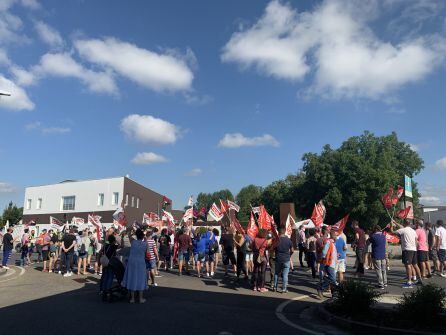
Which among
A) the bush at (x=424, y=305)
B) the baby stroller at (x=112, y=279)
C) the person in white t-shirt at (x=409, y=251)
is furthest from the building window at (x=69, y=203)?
the bush at (x=424, y=305)

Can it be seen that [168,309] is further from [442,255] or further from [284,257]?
[442,255]

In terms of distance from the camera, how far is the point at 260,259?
37.9ft

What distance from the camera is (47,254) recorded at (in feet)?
56.7

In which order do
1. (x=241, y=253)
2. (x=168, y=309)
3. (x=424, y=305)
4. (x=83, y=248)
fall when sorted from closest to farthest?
(x=424, y=305) < (x=168, y=309) < (x=241, y=253) < (x=83, y=248)

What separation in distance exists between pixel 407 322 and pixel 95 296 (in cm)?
751

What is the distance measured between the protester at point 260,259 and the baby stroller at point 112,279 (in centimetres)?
369

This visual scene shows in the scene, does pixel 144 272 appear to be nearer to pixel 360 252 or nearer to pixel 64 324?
pixel 64 324

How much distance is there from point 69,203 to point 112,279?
Answer: 45.6 m

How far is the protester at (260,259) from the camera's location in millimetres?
11531

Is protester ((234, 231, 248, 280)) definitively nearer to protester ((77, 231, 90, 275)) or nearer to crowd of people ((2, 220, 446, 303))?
crowd of people ((2, 220, 446, 303))

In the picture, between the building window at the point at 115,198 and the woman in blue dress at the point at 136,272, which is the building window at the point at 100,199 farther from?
the woman in blue dress at the point at 136,272

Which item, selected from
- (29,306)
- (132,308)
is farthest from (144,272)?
(29,306)

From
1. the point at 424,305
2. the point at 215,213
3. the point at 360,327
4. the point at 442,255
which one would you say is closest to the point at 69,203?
the point at 215,213

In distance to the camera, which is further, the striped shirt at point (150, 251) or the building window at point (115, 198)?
the building window at point (115, 198)
